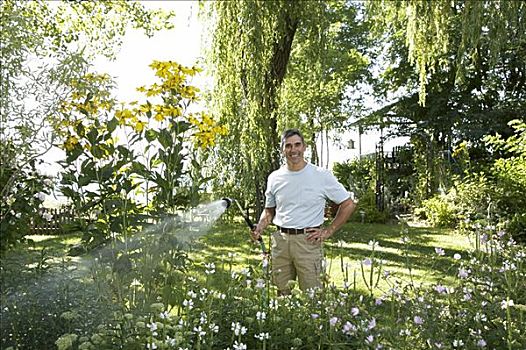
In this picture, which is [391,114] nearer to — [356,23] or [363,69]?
[363,69]

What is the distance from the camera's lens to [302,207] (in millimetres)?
3451

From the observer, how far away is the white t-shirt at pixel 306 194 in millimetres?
3422

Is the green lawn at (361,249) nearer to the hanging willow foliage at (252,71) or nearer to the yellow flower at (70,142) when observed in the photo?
the hanging willow foliage at (252,71)

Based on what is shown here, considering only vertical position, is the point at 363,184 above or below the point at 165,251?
above

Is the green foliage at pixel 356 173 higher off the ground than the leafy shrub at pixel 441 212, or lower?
higher

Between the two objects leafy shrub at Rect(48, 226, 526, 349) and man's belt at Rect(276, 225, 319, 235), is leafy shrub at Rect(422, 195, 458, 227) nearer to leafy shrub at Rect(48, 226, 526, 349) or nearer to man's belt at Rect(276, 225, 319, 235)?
man's belt at Rect(276, 225, 319, 235)

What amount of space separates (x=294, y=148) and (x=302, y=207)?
1.24 feet

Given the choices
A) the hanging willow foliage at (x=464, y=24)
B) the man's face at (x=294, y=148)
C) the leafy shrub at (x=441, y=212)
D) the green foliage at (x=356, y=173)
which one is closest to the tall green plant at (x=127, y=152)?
the man's face at (x=294, y=148)

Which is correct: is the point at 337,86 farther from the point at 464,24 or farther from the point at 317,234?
the point at 317,234

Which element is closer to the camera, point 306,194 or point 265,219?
point 306,194

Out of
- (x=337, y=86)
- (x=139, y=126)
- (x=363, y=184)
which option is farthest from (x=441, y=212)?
(x=337, y=86)

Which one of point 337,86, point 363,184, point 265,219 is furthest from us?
point 337,86

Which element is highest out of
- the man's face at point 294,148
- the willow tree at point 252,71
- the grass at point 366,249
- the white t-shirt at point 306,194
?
the willow tree at point 252,71

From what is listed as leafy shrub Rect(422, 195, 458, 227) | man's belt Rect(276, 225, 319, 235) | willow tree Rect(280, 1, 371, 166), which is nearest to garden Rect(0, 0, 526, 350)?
man's belt Rect(276, 225, 319, 235)
